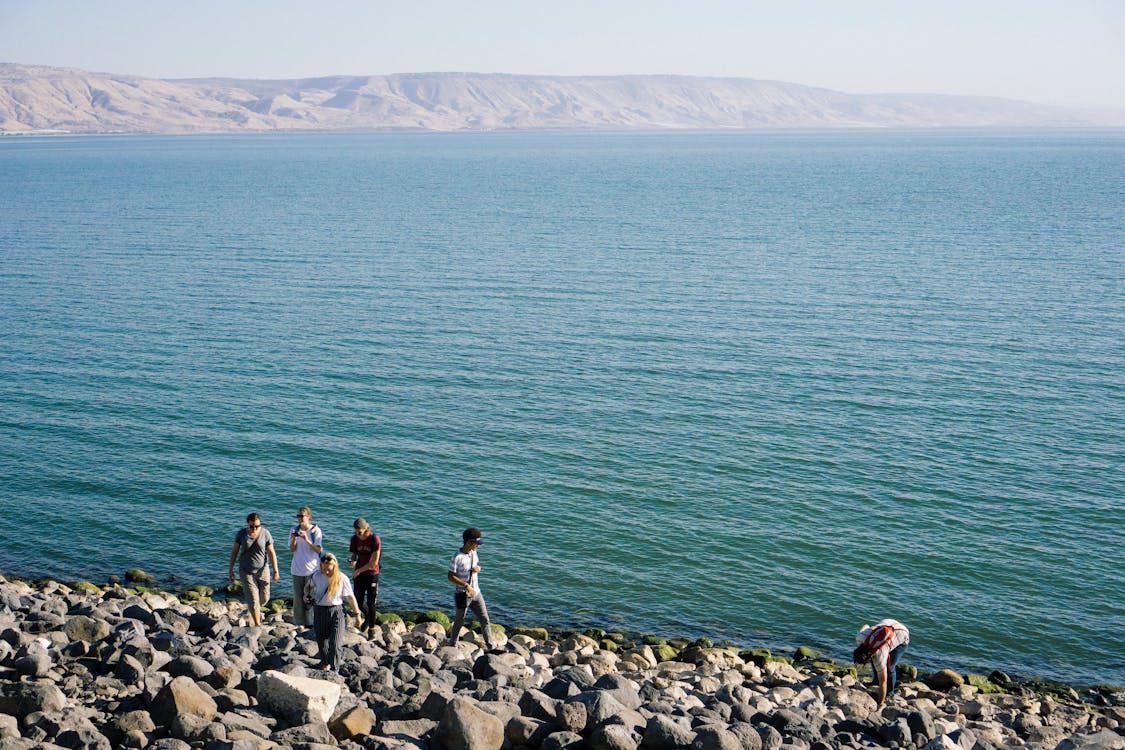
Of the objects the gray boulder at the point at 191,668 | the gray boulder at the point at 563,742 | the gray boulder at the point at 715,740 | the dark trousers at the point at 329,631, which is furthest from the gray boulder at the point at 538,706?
the gray boulder at the point at 191,668

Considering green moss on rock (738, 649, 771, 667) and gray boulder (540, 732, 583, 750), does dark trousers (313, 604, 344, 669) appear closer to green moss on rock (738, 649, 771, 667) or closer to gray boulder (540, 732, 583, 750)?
gray boulder (540, 732, 583, 750)

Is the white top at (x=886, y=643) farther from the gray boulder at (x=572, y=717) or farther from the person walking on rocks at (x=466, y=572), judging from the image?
the person walking on rocks at (x=466, y=572)

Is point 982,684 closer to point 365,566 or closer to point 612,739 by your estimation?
point 612,739

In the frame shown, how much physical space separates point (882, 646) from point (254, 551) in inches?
459

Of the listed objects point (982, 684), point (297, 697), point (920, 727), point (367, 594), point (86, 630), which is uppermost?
point (297, 697)

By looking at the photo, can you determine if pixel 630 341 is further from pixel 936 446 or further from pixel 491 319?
pixel 936 446

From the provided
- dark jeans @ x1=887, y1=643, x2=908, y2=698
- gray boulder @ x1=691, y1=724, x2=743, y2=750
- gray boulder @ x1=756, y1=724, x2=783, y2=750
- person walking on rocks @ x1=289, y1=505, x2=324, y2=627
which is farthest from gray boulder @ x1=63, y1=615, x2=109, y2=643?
dark jeans @ x1=887, y1=643, x2=908, y2=698

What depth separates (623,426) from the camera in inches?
1385

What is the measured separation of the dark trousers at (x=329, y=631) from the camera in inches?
621

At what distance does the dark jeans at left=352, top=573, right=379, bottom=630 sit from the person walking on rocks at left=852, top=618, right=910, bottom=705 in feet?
29.3

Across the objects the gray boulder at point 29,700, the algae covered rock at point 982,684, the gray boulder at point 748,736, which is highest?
the gray boulder at point 748,736

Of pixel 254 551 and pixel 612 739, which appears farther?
pixel 254 551

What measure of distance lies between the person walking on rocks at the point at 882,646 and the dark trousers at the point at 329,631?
8981 millimetres

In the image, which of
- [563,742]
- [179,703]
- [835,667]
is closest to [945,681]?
[835,667]
